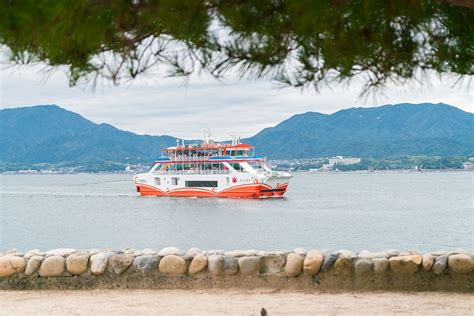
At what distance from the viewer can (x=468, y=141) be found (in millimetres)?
78500

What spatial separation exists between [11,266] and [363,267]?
8.47 feet

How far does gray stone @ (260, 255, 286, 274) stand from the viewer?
520cm

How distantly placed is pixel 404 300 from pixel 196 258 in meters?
1.50

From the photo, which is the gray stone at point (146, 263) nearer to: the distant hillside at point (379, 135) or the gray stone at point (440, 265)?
the gray stone at point (440, 265)

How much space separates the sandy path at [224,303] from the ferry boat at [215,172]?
94.0 feet

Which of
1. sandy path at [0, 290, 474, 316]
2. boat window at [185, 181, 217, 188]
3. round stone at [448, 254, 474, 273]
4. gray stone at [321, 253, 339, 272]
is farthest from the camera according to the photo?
boat window at [185, 181, 217, 188]

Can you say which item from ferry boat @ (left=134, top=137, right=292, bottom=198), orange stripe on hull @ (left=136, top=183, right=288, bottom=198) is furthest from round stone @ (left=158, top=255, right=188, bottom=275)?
orange stripe on hull @ (left=136, top=183, right=288, bottom=198)

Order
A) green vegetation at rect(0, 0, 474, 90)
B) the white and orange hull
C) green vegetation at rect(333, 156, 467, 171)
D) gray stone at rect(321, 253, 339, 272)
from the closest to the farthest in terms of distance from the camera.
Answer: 1. green vegetation at rect(0, 0, 474, 90)
2. gray stone at rect(321, 253, 339, 272)
3. the white and orange hull
4. green vegetation at rect(333, 156, 467, 171)

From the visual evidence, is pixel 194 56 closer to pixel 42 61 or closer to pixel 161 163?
pixel 42 61

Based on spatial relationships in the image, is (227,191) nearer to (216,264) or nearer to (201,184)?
(201,184)

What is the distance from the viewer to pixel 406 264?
200 inches

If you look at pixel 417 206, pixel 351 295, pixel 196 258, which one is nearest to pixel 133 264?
pixel 196 258

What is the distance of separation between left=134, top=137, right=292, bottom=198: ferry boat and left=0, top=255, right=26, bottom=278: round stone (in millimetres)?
28496

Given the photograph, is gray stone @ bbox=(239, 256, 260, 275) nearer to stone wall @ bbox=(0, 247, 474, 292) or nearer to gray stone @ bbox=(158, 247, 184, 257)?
stone wall @ bbox=(0, 247, 474, 292)
